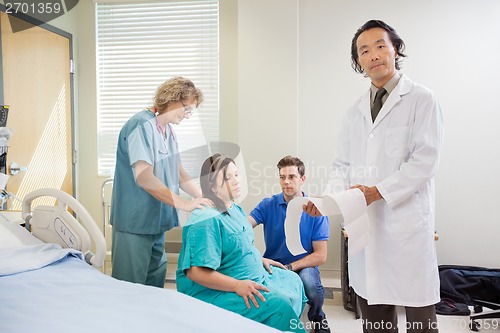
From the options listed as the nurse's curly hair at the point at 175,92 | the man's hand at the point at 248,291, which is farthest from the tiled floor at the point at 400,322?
the nurse's curly hair at the point at 175,92

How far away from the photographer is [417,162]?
1.34 metres

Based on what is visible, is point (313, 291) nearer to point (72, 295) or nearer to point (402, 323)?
point (402, 323)

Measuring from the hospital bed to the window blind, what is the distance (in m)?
1.25

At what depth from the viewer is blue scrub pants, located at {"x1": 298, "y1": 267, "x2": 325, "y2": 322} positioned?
1.95 metres

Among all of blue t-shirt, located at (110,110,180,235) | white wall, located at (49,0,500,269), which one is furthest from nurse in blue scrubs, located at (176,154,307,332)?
white wall, located at (49,0,500,269)

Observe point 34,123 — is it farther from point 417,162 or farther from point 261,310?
point 417,162

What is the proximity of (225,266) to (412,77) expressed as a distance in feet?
6.49

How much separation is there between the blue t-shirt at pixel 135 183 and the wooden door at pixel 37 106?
1.00 m

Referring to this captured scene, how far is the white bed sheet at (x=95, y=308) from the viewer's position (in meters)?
1.03

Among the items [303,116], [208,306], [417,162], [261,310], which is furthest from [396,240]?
[303,116]

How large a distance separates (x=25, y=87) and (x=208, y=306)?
210 centimetres

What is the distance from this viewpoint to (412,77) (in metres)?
2.86

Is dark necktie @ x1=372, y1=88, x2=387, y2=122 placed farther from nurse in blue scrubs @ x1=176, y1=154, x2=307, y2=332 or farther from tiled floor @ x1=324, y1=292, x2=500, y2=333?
tiled floor @ x1=324, y1=292, x2=500, y2=333

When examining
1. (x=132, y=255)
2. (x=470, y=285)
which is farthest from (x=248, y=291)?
(x=470, y=285)
